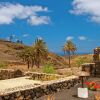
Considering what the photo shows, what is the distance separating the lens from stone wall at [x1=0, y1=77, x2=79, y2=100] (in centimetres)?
1395

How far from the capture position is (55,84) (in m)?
17.7

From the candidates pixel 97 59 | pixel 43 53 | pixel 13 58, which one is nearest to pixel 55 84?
pixel 97 59

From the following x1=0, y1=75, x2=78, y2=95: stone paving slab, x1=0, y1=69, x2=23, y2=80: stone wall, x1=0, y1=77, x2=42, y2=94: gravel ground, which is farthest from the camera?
x1=0, y1=69, x2=23, y2=80: stone wall

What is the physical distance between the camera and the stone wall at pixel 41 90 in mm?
13953

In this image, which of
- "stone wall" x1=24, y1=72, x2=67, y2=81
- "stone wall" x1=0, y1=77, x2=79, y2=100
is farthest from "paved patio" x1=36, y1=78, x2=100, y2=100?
"stone wall" x1=24, y1=72, x2=67, y2=81

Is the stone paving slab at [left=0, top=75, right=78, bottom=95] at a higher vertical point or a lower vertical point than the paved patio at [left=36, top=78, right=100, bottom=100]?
higher

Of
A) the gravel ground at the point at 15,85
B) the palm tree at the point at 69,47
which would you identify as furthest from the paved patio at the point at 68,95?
the palm tree at the point at 69,47

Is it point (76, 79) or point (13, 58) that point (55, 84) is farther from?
point (13, 58)

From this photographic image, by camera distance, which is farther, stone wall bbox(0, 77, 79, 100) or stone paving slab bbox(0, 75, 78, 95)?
stone paving slab bbox(0, 75, 78, 95)

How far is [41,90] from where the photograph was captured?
53.2 ft

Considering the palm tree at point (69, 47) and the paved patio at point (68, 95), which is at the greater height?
the palm tree at point (69, 47)

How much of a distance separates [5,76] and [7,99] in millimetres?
10950

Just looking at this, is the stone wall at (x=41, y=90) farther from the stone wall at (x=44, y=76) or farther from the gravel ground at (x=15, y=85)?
the stone wall at (x=44, y=76)

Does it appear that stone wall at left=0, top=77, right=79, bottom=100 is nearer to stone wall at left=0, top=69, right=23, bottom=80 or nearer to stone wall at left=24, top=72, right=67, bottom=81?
stone wall at left=24, top=72, right=67, bottom=81
